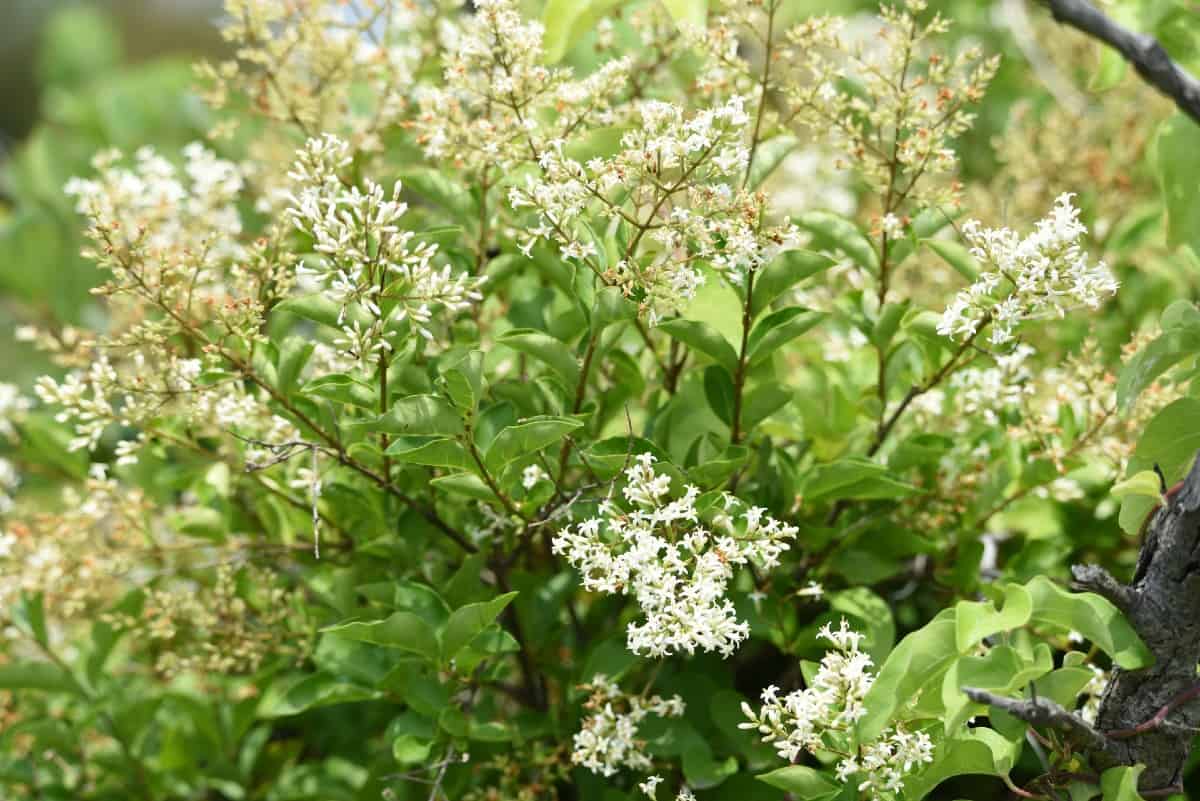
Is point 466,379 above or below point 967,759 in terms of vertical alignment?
above

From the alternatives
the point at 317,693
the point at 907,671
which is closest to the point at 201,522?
the point at 317,693

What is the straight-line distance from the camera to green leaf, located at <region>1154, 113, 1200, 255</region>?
0.67 m

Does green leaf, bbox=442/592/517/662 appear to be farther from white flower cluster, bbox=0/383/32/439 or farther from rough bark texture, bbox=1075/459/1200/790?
white flower cluster, bbox=0/383/32/439

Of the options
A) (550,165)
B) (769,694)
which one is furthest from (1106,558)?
(550,165)

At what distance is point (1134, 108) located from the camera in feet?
4.06

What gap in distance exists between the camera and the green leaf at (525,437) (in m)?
0.57

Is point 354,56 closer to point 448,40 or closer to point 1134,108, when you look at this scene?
point 448,40

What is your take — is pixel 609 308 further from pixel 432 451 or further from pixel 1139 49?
pixel 1139 49

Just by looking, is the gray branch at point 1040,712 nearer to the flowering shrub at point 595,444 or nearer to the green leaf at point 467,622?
the flowering shrub at point 595,444

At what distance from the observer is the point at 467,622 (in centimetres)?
63

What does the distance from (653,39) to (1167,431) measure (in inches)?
17.6

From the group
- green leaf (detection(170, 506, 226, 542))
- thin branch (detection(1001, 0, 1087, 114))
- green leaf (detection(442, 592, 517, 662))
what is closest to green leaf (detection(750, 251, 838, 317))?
green leaf (detection(442, 592, 517, 662))

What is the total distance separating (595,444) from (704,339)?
0.28 feet

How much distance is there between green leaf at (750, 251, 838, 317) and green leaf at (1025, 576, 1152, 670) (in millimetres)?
202
